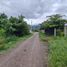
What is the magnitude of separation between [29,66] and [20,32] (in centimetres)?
3463

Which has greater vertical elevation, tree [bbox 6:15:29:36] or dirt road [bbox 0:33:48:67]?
tree [bbox 6:15:29:36]

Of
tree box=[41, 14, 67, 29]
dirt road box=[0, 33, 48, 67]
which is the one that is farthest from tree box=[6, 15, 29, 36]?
dirt road box=[0, 33, 48, 67]

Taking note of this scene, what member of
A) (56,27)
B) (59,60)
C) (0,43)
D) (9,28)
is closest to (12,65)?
(59,60)

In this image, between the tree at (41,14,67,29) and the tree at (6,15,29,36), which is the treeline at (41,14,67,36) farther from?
the tree at (6,15,29,36)

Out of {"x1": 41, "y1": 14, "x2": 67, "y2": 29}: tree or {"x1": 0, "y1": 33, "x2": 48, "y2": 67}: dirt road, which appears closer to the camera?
{"x1": 0, "y1": 33, "x2": 48, "y2": 67}: dirt road

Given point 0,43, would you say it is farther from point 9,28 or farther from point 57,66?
point 9,28

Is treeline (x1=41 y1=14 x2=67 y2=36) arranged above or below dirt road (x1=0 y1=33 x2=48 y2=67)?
above

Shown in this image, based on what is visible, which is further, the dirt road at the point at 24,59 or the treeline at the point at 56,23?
the treeline at the point at 56,23

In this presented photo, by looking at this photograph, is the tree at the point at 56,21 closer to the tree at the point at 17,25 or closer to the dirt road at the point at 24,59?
the tree at the point at 17,25

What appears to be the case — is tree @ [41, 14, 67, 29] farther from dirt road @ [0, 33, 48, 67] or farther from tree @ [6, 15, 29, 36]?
dirt road @ [0, 33, 48, 67]

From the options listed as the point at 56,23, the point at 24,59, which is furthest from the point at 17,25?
the point at 24,59

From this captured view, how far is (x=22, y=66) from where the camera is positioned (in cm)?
1047

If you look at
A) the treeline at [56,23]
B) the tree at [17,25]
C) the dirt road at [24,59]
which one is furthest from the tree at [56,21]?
the dirt road at [24,59]

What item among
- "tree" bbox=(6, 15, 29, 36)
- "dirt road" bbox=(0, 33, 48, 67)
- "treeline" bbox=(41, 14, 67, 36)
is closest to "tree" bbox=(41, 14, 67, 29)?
"treeline" bbox=(41, 14, 67, 36)
